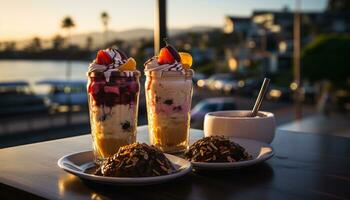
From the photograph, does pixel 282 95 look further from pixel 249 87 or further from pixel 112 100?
pixel 112 100

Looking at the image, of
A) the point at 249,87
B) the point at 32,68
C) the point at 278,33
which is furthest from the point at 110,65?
the point at 278,33

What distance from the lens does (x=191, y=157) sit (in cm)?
112

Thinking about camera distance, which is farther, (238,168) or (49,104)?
(49,104)

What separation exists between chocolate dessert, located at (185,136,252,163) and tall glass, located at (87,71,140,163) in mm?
175

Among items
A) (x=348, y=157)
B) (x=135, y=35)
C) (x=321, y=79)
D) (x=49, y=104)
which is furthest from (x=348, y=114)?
(x=348, y=157)

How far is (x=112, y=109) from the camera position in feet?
3.68

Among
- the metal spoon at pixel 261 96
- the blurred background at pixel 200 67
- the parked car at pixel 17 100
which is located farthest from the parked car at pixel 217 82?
the metal spoon at pixel 261 96

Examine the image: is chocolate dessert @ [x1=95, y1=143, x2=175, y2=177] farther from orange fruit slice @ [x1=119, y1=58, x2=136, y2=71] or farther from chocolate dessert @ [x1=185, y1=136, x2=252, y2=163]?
orange fruit slice @ [x1=119, y1=58, x2=136, y2=71]

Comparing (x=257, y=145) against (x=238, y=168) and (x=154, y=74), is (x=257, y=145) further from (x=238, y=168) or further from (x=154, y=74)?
(x=154, y=74)

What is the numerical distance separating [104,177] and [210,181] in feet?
0.78

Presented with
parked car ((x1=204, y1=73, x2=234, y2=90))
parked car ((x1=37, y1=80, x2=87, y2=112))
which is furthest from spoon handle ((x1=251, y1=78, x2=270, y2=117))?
parked car ((x1=204, y1=73, x2=234, y2=90))

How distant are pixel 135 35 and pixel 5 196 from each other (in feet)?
9.85

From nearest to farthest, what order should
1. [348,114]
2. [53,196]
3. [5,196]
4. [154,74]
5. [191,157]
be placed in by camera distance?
1. [53,196]
2. [5,196]
3. [191,157]
4. [154,74]
5. [348,114]

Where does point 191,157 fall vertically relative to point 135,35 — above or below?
below
